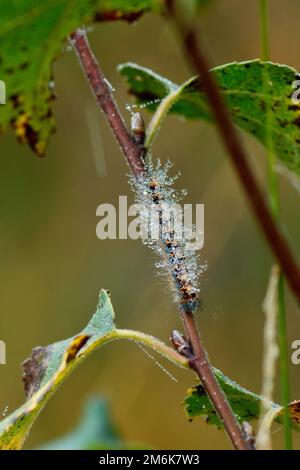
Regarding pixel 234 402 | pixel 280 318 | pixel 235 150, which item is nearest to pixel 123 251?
pixel 234 402

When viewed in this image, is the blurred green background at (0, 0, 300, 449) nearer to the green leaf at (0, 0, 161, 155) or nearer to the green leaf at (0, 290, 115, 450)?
the green leaf at (0, 290, 115, 450)

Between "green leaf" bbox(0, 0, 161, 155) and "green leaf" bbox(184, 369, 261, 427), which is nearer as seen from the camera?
"green leaf" bbox(0, 0, 161, 155)

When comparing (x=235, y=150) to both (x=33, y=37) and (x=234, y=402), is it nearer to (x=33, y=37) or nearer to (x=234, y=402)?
(x=33, y=37)

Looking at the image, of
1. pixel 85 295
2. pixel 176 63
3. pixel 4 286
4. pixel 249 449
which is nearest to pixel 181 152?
pixel 176 63

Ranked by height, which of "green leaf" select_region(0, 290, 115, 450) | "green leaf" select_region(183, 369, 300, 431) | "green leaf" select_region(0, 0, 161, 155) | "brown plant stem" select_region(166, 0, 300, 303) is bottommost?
"green leaf" select_region(183, 369, 300, 431)

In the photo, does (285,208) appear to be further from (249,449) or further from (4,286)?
(249,449)

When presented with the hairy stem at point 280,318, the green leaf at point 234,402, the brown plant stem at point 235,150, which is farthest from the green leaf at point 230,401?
the brown plant stem at point 235,150

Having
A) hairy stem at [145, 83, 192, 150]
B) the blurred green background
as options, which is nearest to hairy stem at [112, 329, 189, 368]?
hairy stem at [145, 83, 192, 150]
